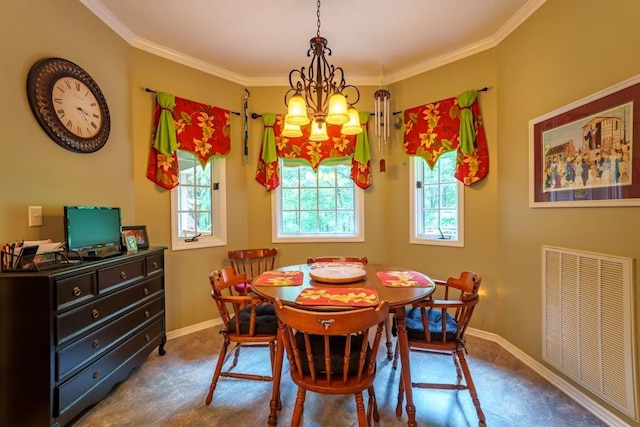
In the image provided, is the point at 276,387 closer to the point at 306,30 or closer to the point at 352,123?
the point at 352,123

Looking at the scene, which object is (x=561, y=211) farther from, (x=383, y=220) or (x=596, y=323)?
(x=383, y=220)

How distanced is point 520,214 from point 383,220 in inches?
53.2

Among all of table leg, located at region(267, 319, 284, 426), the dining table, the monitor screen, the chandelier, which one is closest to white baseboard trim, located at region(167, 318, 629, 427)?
the dining table

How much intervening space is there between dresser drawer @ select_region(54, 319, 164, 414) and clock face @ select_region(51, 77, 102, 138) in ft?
4.90

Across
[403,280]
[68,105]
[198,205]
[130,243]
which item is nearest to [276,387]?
[403,280]

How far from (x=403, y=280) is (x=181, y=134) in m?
2.40

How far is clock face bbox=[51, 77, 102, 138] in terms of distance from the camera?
6.37ft

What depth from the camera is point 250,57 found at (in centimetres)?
298

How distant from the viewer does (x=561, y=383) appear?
2.00 meters

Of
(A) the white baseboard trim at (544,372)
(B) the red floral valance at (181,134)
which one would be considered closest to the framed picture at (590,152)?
(A) the white baseboard trim at (544,372)

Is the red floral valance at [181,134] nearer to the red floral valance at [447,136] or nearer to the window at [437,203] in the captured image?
the red floral valance at [447,136]

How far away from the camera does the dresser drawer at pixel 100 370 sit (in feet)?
5.15

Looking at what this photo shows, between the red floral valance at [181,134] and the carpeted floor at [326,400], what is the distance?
1.62 meters

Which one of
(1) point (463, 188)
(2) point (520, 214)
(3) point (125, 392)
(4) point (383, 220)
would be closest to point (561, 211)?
(2) point (520, 214)
